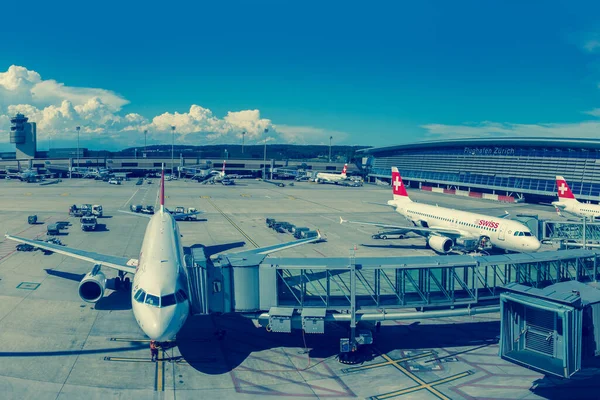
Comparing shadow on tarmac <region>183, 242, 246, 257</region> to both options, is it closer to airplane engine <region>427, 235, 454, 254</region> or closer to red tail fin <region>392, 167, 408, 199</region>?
airplane engine <region>427, 235, 454, 254</region>

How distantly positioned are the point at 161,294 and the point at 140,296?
147 centimetres

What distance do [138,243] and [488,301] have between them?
4089 cm

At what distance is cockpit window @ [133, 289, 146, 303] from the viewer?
24312mm

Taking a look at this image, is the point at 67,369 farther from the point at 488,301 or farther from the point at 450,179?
the point at 450,179

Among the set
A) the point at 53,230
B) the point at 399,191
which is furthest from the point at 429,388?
the point at 53,230

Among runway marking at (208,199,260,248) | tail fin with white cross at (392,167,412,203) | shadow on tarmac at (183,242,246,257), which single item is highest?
tail fin with white cross at (392,167,412,203)

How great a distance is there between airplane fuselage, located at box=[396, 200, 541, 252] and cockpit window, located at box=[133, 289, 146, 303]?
1531 inches

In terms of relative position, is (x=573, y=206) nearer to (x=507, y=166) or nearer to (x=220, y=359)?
(x=507, y=166)

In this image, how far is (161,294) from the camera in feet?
78.6

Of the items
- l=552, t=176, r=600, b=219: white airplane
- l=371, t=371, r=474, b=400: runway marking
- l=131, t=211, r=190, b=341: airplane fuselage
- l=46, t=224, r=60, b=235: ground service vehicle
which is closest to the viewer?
l=371, t=371, r=474, b=400: runway marking

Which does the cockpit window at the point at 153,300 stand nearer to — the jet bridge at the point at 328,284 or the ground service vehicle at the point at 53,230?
the jet bridge at the point at 328,284

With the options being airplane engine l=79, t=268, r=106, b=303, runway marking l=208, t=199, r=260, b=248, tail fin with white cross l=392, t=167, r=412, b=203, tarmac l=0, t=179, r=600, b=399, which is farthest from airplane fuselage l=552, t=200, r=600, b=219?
airplane engine l=79, t=268, r=106, b=303

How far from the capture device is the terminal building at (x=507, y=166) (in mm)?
119188

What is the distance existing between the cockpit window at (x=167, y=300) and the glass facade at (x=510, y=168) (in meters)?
120
